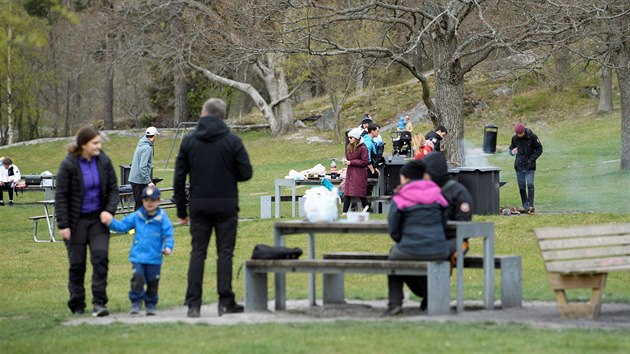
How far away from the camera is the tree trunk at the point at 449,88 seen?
1069 inches

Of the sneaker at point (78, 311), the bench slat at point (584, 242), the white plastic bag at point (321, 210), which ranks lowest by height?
the sneaker at point (78, 311)

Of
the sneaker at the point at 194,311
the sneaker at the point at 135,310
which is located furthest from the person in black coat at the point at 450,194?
the sneaker at the point at 135,310

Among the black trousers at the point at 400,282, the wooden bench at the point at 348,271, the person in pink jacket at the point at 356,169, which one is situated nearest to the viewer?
the wooden bench at the point at 348,271

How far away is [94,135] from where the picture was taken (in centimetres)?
1242

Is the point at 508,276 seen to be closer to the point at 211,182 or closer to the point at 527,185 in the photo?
the point at 211,182

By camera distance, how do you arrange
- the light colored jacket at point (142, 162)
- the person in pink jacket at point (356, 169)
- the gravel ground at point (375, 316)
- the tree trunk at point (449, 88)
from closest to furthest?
the gravel ground at point (375, 316), the light colored jacket at point (142, 162), the person in pink jacket at point (356, 169), the tree trunk at point (449, 88)

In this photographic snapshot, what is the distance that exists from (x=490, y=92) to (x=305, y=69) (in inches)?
344

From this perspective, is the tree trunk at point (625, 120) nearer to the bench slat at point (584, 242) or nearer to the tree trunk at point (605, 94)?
the tree trunk at point (605, 94)

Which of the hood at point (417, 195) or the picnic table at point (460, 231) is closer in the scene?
the hood at point (417, 195)

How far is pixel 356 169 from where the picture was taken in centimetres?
2311

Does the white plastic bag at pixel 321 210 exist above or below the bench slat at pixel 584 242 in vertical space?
above

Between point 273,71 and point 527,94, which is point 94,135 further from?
point 273,71

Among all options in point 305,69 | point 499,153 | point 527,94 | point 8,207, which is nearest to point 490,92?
point 527,94

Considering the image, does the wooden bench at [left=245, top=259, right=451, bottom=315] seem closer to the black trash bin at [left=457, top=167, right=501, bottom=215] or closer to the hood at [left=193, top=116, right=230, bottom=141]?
the hood at [left=193, top=116, right=230, bottom=141]
